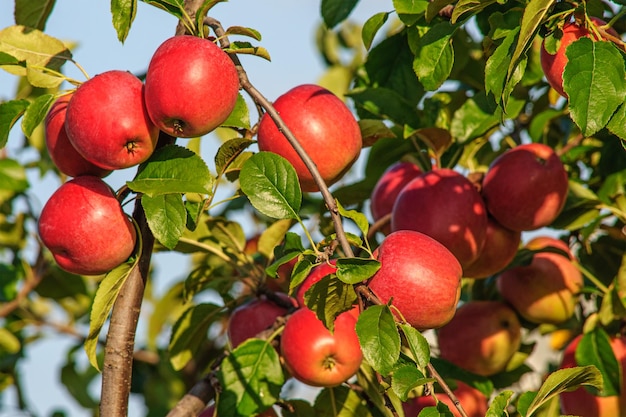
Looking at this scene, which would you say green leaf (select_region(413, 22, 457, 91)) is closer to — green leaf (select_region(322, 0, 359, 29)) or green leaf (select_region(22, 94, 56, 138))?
green leaf (select_region(322, 0, 359, 29))

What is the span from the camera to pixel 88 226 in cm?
112

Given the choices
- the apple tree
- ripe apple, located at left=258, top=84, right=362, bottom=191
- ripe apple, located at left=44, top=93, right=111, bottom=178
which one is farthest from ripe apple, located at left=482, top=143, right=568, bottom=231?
ripe apple, located at left=44, top=93, right=111, bottom=178

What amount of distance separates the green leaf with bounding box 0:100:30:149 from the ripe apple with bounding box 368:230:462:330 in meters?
0.55

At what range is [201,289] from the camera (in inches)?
65.4

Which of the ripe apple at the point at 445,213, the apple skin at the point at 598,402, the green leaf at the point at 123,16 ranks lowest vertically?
the apple skin at the point at 598,402

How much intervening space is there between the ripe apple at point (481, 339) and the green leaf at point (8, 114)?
1006mm

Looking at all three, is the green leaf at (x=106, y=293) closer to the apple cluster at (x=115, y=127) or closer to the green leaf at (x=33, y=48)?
the apple cluster at (x=115, y=127)

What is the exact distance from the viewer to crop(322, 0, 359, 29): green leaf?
1606mm

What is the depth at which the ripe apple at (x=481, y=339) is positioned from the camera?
5.66 ft

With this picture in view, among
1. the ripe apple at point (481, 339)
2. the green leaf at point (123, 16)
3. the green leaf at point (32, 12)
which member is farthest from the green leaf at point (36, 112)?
the ripe apple at point (481, 339)

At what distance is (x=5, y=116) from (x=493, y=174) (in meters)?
0.88

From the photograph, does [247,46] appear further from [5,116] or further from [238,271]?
[238,271]

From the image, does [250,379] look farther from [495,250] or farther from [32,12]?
[32,12]

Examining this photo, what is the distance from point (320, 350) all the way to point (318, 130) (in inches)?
13.1
